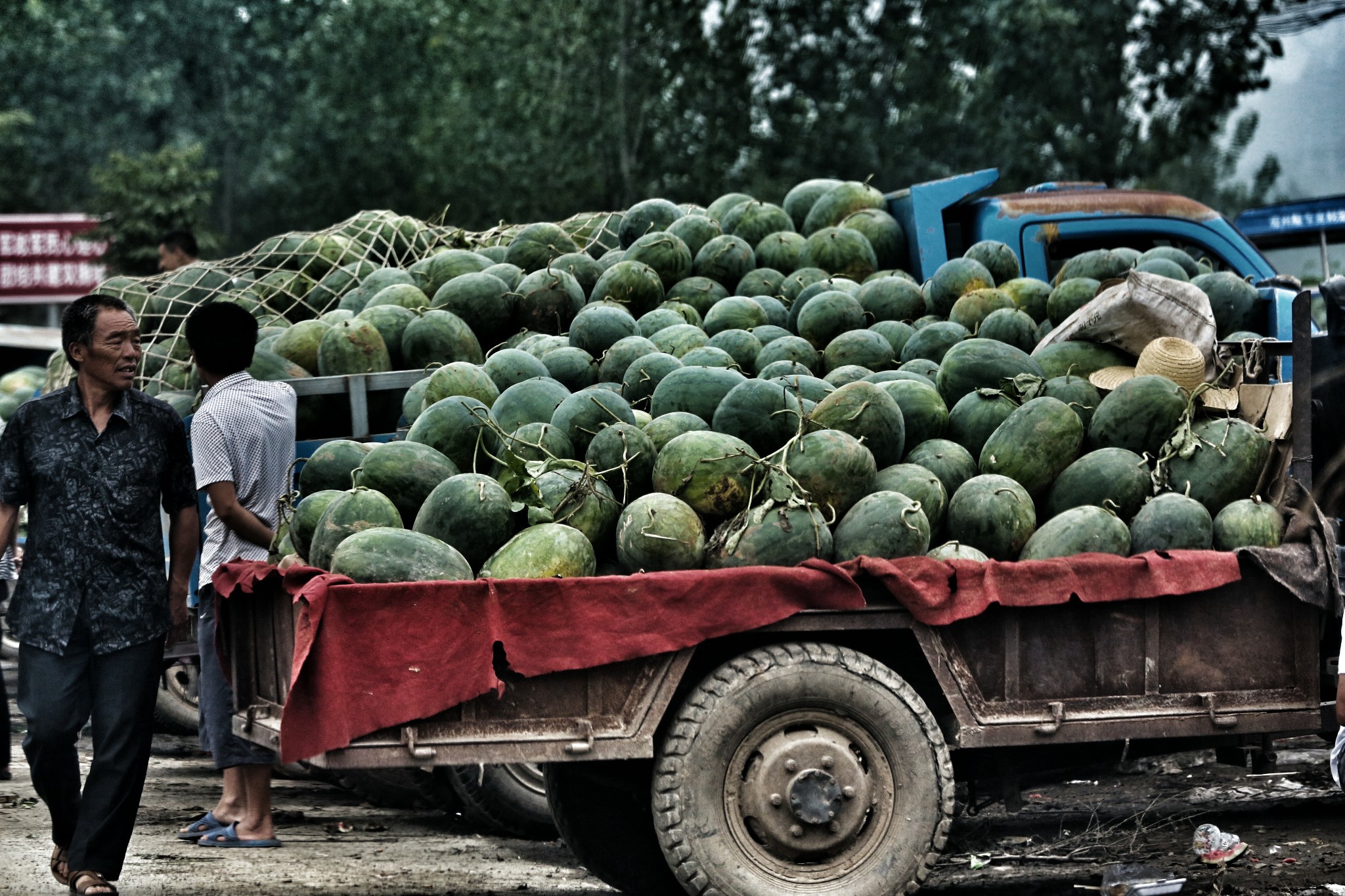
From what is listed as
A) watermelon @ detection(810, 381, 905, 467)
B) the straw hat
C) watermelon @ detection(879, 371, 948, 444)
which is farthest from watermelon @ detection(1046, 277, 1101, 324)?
watermelon @ detection(810, 381, 905, 467)

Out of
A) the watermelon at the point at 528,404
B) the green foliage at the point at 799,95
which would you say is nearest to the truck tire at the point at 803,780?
the watermelon at the point at 528,404

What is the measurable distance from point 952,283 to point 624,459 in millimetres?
2216

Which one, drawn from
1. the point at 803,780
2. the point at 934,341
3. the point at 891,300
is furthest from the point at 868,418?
the point at 891,300

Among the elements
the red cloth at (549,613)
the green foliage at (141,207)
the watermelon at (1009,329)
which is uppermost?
the green foliage at (141,207)

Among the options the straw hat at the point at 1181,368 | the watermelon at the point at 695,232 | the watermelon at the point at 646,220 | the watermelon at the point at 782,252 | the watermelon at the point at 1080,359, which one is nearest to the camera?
the straw hat at the point at 1181,368

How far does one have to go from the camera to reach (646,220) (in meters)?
7.41

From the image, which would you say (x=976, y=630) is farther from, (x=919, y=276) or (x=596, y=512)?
(x=919, y=276)

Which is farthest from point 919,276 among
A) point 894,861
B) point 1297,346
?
point 894,861

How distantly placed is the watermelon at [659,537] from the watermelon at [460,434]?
73cm

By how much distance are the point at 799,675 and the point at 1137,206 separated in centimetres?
434

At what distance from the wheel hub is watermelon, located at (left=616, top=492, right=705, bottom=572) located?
605mm

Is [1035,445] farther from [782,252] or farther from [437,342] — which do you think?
[437,342]

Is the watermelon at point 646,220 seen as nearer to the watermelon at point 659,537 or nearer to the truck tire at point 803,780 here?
the watermelon at point 659,537

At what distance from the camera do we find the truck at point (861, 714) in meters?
4.16
